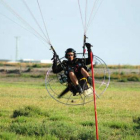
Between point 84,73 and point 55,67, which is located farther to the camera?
point 84,73

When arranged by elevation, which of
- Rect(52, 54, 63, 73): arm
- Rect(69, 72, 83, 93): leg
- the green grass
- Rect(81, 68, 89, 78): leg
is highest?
Rect(52, 54, 63, 73): arm

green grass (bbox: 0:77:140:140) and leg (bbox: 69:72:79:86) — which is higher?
leg (bbox: 69:72:79:86)

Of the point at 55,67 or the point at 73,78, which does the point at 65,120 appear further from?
the point at 55,67

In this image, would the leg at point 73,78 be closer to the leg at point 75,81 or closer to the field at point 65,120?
the leg at point 75,81

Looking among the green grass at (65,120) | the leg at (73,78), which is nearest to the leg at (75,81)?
the leg at (73,78)

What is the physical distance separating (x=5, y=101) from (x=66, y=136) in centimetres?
1032

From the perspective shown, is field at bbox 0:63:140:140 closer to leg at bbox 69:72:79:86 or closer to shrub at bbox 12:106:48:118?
shrub at bbox 12:106:48:118

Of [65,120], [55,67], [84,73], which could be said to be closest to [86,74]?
[84,73]

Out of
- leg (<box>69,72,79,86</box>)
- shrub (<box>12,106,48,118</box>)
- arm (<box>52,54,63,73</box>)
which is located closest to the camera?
arm (<box>52,54,63,73</box>)

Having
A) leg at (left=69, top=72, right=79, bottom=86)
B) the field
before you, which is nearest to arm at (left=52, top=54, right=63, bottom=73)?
leg at (left=69, top=72, right=79, bottom=86)

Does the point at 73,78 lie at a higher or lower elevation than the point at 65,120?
higher

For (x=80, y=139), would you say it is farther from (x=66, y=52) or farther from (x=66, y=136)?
(x=66, y=52)

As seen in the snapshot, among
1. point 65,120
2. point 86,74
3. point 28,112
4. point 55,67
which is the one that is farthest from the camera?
point 28,112

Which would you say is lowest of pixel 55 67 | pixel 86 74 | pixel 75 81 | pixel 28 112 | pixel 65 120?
pixel 65 120
